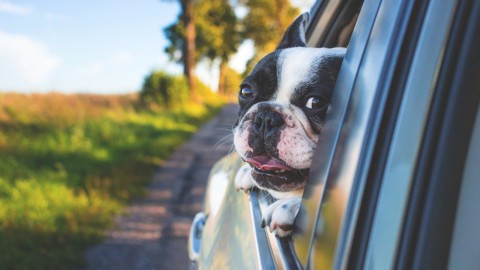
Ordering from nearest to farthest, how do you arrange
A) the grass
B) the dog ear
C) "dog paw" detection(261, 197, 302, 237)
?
1. "dog paw" detection(261, 197, 302, 237)
2. the dog ear
3. the grass

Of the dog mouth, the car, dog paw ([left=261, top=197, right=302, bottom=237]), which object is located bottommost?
dog paw ([left=261, top=197, right=302, bottom=237])

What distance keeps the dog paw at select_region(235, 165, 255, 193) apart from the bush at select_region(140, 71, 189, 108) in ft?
53.4

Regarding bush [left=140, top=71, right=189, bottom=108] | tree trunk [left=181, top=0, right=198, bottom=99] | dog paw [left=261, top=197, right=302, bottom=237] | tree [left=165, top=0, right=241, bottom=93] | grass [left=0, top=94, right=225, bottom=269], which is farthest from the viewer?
tree [left=165, top=0, right=241, bottom=93]

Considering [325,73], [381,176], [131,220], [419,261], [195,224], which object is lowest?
[131,220]

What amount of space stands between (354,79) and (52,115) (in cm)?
1064

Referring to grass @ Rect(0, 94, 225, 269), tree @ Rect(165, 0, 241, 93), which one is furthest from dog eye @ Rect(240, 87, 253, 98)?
tree @ Rect(165, 0, 241, 93)

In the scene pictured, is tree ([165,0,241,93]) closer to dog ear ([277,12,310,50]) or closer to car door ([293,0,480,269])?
dog ear ([277,12,310,50])

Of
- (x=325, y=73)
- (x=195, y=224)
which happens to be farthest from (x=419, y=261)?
(x=195, y=224)

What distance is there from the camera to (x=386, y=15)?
956 millimetres

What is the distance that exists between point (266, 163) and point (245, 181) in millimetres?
337

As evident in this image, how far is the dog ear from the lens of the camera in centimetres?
212

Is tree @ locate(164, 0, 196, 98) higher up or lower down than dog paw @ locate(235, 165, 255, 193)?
higher up

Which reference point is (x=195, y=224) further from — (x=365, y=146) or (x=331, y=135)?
(x=365, y=146)

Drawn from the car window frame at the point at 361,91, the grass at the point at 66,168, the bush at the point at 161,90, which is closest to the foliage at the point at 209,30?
the bush at the point at 161,90
